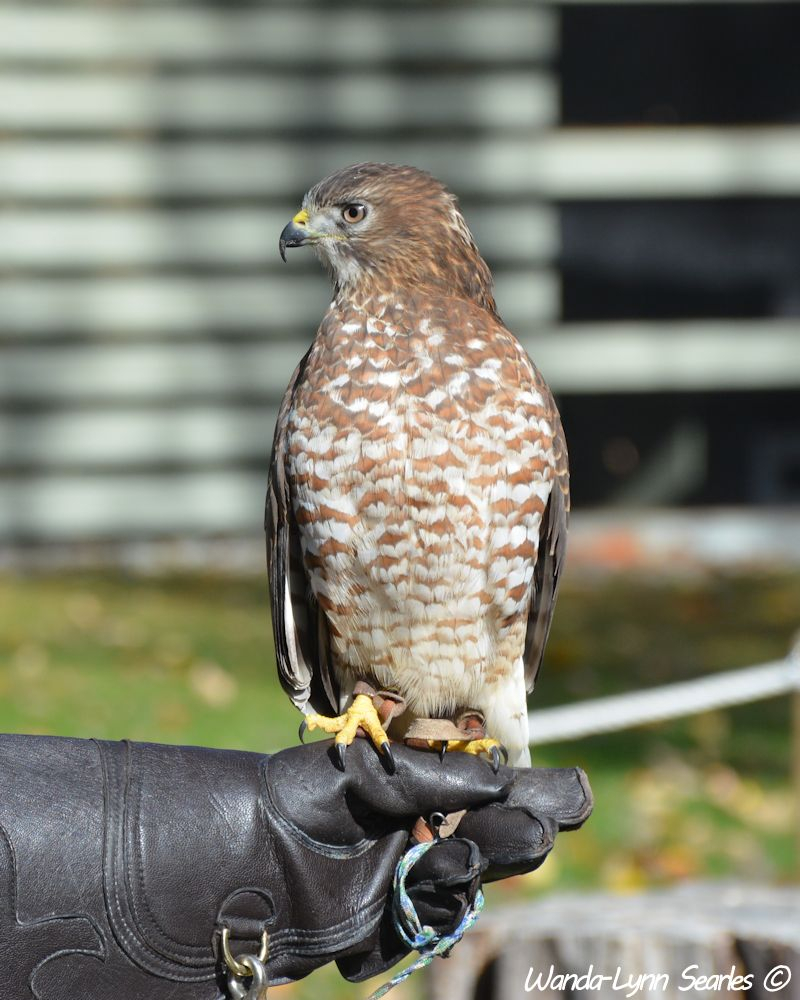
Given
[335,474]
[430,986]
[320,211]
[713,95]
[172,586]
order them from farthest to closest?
1. [713,95]
2. [172,586]
3. [430,986]
4. [320,211]
5. [335,474]

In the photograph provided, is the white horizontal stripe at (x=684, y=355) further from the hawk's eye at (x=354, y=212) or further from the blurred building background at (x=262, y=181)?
the hawk's eye at (x=354, y=212)

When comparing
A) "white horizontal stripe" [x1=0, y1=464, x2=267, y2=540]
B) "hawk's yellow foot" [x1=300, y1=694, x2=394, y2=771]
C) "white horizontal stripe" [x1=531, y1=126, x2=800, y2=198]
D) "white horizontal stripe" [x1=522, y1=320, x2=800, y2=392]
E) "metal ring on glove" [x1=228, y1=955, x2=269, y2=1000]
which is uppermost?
"white horizontal stripe" [x1=531, y1=126, x2=800, y2=198]

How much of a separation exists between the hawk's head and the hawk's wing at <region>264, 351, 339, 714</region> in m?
0.22

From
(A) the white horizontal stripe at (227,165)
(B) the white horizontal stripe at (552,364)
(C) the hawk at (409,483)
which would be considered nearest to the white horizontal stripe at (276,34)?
(A) the white horizontal stripe at (227,165)

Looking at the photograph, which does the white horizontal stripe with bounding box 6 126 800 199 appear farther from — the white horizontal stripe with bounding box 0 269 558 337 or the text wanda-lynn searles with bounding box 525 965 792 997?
the text wanda-lynn searles with bounding box 525 965 792 997

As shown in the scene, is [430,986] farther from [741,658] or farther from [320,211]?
[741,658]

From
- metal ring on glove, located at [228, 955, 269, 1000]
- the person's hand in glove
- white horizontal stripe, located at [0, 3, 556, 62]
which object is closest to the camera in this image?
metal ring on glove, located at [228, 955, 269, 1000]

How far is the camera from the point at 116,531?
832 cm

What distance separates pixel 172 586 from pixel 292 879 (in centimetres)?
542

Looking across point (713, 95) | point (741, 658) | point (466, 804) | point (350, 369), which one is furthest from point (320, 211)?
point (713, 95)

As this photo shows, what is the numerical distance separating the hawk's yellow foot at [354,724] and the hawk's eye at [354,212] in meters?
0.94

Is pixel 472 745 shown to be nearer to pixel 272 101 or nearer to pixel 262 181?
pixel 262 181

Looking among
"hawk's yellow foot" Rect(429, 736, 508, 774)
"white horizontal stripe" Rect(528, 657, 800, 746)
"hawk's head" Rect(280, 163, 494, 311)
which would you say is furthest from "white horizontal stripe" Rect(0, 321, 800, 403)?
"hawk's yellow foot" Rect(429, 736, 508, 774)

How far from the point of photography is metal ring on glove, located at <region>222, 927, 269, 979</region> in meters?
2.42
